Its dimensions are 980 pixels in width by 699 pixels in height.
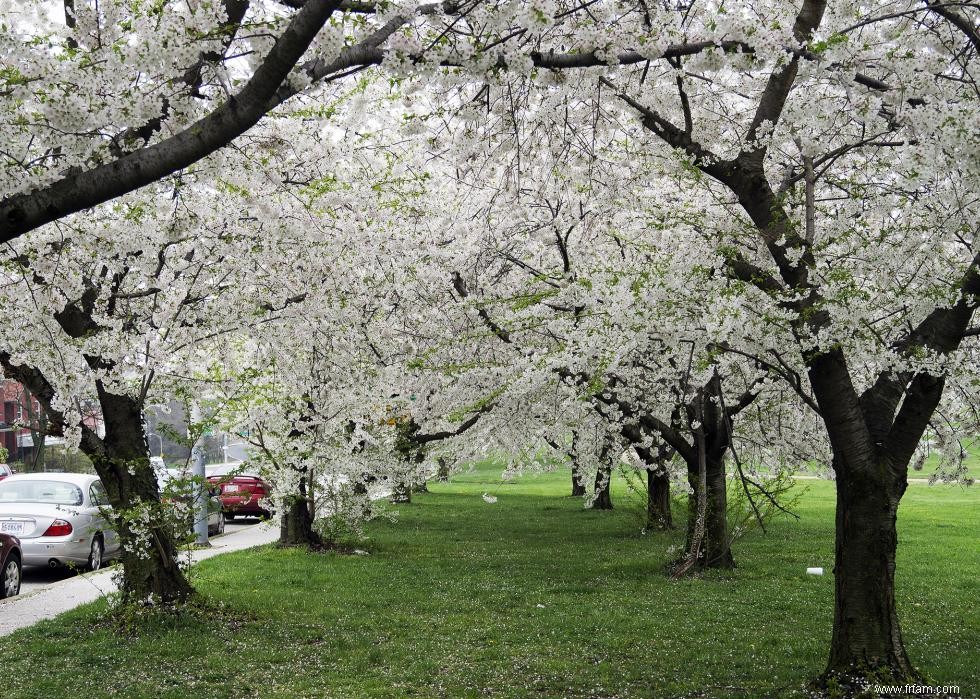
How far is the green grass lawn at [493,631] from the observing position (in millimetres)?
6371

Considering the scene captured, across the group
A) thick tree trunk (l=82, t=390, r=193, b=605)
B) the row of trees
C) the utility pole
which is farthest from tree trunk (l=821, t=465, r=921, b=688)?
thick tree trunk (l=82, t=390, r=193, b=605)

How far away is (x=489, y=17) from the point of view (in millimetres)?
4340

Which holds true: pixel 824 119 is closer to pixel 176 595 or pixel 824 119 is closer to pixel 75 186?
pixel 75 186

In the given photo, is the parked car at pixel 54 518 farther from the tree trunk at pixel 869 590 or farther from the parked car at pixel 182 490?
the tree trunk at pixel 869 590

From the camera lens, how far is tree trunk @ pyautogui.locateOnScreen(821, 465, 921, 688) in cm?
579

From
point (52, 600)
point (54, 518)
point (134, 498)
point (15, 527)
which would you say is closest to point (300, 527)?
point (54, 518)

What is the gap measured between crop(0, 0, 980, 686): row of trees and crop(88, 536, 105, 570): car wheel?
9.51 ft

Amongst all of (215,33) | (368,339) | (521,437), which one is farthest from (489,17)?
(521,437)

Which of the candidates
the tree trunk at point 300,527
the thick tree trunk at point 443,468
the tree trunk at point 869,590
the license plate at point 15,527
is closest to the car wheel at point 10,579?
the license plate at point 15,527

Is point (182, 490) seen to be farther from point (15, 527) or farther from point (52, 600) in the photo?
point (15, 527)

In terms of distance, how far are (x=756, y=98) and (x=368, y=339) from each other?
6.13 metres

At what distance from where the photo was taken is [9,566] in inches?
407

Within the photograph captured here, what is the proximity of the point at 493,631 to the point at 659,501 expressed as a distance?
31.7ft

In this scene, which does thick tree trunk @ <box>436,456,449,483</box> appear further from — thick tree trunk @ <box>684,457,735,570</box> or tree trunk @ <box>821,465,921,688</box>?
tree trunk @ <box>821,465,921,688</box>
